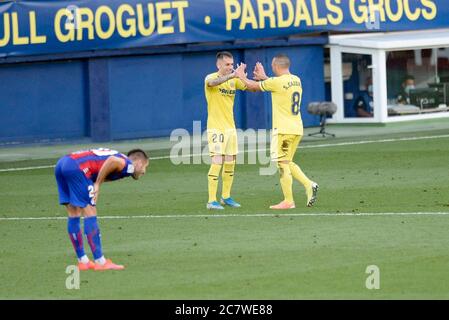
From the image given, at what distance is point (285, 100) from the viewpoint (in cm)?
1841

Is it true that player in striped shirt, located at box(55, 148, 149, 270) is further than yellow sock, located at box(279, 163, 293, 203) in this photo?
No

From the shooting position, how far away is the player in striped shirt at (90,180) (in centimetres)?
1357

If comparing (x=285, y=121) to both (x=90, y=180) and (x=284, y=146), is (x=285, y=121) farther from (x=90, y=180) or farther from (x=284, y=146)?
(x=90, y=180)

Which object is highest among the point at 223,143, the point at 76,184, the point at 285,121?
the point at 285,121

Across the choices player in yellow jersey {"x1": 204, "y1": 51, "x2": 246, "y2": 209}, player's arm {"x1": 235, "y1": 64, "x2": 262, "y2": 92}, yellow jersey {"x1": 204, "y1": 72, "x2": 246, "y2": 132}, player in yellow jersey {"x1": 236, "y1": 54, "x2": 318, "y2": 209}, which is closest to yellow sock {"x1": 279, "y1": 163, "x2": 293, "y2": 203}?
player in yellow jersey {"x1": 236, "y1": 54, "x2": 318, "y2": 209}

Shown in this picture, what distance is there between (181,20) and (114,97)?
254cm

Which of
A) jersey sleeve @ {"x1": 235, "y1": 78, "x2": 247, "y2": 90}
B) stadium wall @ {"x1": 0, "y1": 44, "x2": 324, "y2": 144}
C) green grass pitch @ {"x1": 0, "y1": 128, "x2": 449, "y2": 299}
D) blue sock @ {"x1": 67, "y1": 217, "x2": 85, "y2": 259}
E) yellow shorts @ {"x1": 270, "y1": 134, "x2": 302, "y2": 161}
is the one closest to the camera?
green grass pitch @ {"x1": 0, "y1": 128, "x2": 449, "y2": 299}

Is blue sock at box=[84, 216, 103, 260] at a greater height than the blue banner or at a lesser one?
lesser

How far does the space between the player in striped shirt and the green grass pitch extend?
0.30 metres

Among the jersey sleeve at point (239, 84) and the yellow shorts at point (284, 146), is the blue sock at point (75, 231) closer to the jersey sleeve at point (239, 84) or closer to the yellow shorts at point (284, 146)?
the yellow shorts at point (284, 146)

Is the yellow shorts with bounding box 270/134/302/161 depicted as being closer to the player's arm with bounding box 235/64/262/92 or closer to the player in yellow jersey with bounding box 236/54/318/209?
the player in yellow jersey with bounding box 236/54/318/209

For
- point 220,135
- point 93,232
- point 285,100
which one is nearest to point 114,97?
point 220,135

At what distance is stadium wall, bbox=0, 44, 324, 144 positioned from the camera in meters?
30.7

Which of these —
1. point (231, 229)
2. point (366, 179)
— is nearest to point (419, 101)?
point (366, 179)
